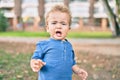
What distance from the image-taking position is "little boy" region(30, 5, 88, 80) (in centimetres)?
422

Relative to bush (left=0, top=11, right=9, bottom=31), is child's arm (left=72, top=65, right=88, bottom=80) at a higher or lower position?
higher

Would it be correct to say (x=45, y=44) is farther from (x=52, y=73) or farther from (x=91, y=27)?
(x=91, y=27)

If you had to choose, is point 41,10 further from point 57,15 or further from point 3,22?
point 57,15

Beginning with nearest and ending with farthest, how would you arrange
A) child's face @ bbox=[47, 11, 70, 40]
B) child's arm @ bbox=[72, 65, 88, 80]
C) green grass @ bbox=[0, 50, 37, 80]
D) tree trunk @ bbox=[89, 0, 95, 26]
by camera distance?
child's face @ bbox=[47, 11, 70, 40] < child's arm @ bbox=[72, 65, 88, 80] < green grass @ bbox=[0, 50, 37, 80] < tree trunk @ bbox=[89, 0, 95, 26]

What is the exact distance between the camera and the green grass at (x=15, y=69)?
7566 mm

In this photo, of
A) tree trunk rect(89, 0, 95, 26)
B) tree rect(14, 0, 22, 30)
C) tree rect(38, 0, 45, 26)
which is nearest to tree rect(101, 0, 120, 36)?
tree rect(38, 0, 45, 26)

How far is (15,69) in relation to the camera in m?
8.31

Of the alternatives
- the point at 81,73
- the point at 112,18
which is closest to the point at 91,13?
the point at 112,18

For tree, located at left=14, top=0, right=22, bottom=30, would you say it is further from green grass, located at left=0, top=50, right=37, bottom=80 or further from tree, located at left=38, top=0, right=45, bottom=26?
green grass, located at left=0, top=50, right=37, bottom=80

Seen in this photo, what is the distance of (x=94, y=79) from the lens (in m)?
7.90

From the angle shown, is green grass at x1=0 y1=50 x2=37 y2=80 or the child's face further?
green grass at x1=0 y1=50 x2=37 y2=80

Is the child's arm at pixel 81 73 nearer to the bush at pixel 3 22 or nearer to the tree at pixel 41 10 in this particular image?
the bush at pixel 3 22

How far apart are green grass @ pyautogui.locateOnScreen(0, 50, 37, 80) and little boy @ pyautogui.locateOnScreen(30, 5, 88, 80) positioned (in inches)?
124

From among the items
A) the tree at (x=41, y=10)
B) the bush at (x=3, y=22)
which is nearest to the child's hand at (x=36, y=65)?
the bush at (x=3, y=22)
